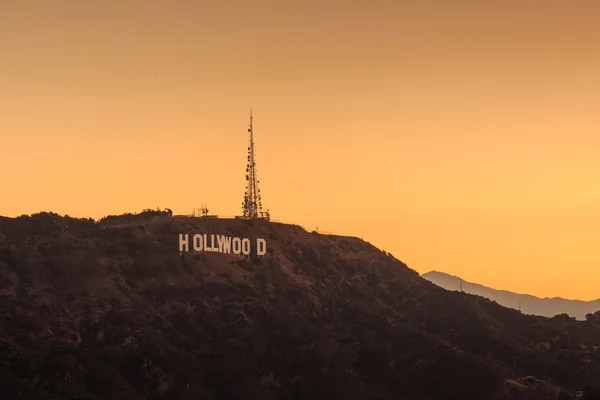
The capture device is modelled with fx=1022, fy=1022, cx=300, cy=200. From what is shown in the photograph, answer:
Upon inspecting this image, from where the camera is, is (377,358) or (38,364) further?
(377,358)

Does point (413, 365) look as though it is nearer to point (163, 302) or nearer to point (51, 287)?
point (163, 302)

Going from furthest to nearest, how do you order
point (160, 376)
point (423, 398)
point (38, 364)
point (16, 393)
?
point (423, 398), point (160, 376), point (38, 364), point (16, 393)

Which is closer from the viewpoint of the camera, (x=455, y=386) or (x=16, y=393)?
(x=16, y=393)

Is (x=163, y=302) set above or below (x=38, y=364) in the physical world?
above

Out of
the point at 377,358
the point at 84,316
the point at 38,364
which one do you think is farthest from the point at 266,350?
the point at 38,364

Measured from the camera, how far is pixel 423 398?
617 ft

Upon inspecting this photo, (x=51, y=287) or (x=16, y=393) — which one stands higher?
(x=51, y=287)

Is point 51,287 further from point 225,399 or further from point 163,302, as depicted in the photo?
point 225,399

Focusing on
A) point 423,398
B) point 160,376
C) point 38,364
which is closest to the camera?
point 38,364

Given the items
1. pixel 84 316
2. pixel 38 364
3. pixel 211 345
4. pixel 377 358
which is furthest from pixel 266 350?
pixel 38 364

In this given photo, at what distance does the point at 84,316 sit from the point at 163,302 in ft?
68.0

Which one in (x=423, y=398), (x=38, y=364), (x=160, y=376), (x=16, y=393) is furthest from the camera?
(x=423, y=398)

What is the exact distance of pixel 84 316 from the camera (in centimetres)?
18250

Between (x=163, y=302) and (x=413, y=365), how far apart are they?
50056 mm
